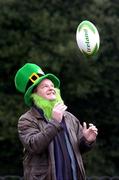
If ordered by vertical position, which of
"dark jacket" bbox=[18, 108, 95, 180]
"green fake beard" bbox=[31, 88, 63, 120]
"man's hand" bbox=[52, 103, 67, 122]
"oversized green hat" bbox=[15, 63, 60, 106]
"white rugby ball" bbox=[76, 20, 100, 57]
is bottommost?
"dark jacket" bbox=[18, 108, 95, 180]

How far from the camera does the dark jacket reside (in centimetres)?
423

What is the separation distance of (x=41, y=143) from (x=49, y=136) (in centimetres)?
7

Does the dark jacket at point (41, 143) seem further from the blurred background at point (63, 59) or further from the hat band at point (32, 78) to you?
the blurred background at point (63, 59)

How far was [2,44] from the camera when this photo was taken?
995 cm

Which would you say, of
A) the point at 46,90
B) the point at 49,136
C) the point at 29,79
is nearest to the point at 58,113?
the point at 49,136

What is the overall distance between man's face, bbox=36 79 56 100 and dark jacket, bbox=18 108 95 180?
0.41 ft

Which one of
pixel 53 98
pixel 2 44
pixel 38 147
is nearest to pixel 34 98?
pixel 53 98

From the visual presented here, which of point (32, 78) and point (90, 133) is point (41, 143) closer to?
point (90, 133)

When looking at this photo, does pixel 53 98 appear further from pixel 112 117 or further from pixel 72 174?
pixel 112 117

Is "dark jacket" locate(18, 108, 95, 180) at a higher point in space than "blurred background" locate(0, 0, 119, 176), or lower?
lower

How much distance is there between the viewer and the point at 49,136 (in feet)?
13.8

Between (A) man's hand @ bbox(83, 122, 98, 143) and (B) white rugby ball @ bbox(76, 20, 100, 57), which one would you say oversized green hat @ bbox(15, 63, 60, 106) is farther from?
(B) white rugby ball @ bbox(76, 20, 100, 57)

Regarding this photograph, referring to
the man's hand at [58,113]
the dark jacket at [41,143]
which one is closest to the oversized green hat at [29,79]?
the dark jacket at [41,143]

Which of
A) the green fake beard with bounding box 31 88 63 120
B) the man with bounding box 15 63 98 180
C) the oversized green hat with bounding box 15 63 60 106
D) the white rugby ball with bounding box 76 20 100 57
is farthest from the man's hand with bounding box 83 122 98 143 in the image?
the white rugby ball with bounding box 76 20 100 57
